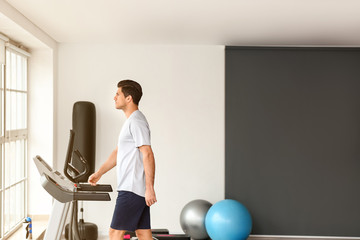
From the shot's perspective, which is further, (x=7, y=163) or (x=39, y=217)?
(x=39, y=217)

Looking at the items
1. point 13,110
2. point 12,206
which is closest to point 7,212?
point 12,206

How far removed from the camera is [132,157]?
9.93ft

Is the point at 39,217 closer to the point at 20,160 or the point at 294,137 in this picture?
the point at 20,160

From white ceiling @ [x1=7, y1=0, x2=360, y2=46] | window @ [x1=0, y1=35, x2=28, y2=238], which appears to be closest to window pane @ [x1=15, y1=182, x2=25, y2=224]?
window @ [x1=0, y1=35, x2=28, y2=238]

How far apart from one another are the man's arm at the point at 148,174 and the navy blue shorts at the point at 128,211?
0.31 feet

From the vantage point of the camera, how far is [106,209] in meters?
5.41

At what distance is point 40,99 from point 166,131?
1.55 meters

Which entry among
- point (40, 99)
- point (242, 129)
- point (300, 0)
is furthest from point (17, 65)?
point (300, 0)

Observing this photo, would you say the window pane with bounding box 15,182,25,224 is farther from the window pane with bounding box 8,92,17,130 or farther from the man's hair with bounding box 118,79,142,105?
the man's hair with bounding box 118,79,142,105

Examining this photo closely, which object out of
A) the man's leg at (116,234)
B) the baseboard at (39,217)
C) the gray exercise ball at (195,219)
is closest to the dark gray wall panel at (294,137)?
the gray exercise ball at (195,219)

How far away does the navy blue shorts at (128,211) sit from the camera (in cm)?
298

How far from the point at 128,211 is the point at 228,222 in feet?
6.26

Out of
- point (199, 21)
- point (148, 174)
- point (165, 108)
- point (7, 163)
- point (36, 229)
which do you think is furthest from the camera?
point (165, 108)

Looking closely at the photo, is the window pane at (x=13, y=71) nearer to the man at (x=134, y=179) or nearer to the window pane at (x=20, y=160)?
the window pane at (x=20, y=160)
